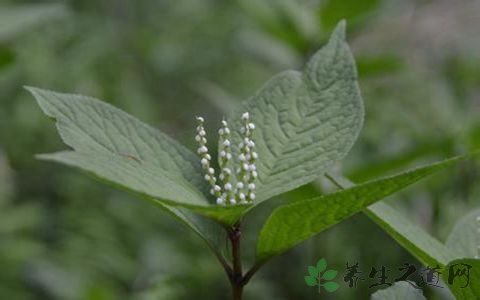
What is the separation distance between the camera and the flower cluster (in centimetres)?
86

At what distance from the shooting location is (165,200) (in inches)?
28.8

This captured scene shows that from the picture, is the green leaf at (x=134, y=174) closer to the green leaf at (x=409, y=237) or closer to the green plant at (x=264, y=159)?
the green plant at (x=264, y=159)

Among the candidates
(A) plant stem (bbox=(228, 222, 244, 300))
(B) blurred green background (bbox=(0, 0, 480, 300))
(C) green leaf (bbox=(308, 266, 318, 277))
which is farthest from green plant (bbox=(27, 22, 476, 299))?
(B) blurred green background (bbox=(0, 0, 480, 300))

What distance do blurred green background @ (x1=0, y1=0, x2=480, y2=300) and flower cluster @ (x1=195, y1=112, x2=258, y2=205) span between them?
0.59 metres

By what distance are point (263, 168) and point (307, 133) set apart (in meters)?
0.06

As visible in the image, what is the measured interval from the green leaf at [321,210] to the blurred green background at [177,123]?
629 mm

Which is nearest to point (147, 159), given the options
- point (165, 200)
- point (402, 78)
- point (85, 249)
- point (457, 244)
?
point (165, 200)

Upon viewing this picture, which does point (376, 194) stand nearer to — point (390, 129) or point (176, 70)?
point (390, 129)

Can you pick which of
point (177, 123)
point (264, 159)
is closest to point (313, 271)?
point (264, 159)

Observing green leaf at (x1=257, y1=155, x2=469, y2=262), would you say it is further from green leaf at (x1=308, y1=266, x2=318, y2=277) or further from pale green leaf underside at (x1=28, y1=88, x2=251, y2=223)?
green leaf at (x1=308, y1=266, x2=318, y2=277)

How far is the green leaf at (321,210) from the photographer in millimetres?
754

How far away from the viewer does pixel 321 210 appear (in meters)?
0.79

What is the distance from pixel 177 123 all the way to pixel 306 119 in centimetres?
214

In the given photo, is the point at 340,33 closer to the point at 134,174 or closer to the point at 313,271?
the point at 313,271
